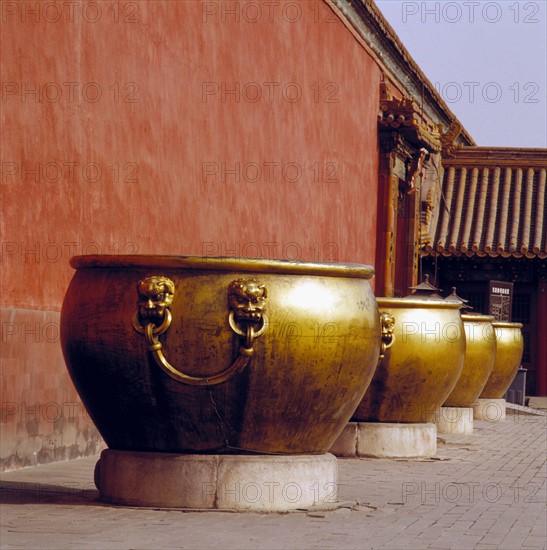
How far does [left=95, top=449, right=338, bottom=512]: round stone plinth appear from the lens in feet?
17.6

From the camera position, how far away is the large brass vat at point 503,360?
555 inches

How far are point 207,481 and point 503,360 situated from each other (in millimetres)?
9193

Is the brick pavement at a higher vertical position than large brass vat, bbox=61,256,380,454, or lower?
lower

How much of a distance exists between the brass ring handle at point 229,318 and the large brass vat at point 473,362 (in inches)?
254

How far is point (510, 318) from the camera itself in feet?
68.9

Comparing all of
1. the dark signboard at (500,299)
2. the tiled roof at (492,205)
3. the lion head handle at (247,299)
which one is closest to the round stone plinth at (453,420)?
the lion head handle at (247,299)

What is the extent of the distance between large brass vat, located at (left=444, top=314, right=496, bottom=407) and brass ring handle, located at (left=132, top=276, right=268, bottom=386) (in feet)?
21.2

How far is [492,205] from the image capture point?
76.6 feet

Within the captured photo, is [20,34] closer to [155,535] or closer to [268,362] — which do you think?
[268,362]

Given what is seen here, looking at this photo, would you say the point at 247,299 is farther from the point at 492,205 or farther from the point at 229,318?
the point at 492,205
